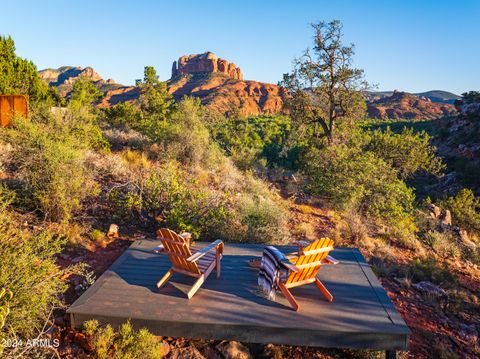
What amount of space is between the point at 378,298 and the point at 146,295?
291cm

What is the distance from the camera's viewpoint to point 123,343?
125 inches

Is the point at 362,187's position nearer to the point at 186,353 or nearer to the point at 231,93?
the point at 186,353

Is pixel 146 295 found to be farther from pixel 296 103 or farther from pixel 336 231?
pixel 296 103

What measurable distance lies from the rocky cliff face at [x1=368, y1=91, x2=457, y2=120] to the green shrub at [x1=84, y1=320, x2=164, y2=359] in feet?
242

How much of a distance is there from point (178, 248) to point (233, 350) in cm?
135

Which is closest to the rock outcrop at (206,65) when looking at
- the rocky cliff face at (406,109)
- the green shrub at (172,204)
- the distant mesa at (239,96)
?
the distant mesa at (239,96)

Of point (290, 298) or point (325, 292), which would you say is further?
point (325, 292)

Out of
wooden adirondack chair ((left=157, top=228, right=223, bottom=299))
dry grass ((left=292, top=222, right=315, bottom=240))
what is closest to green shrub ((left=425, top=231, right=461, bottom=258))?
dry grass ((left=292, top=222, right=315, bottom=240))

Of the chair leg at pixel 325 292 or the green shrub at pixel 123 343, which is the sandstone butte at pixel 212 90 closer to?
the chair leg at pixel 325 292

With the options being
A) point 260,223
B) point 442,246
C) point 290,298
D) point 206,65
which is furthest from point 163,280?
point 206,65

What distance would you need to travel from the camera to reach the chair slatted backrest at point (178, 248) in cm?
397

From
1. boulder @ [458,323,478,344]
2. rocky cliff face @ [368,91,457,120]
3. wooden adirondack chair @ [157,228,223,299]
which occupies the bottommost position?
boulder @ [458,323,478,344]

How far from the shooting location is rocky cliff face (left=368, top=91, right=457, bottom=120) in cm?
7181

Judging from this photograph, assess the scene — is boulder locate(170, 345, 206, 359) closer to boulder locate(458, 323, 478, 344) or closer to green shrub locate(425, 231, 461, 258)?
boulder locate(458, 323, 478, 344)
